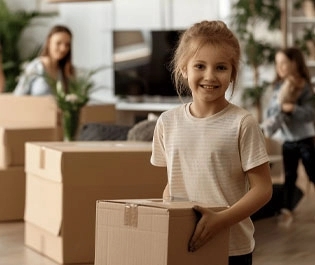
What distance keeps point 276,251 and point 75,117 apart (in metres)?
1.47

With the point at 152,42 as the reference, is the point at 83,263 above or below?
below

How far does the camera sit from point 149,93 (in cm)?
1005

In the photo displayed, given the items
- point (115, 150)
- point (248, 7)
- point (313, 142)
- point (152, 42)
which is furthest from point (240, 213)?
point (152, 42)

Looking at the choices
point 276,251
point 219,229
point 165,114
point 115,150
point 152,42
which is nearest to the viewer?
point 219,229

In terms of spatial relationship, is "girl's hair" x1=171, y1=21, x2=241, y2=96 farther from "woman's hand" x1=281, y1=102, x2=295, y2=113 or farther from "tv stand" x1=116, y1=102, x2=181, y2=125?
"tv stand" x1=116, y1=102, x2=181, y2=125

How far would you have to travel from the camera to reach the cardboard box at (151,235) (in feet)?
7.84

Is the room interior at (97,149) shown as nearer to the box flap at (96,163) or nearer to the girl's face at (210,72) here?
the box flap at (96,163)

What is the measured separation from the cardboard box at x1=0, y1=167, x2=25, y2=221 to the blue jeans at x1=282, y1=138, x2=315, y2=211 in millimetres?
1611

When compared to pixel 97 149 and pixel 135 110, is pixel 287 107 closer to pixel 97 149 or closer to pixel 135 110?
pixel 97 149

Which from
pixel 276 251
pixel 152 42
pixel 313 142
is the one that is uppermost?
pixel 152 42

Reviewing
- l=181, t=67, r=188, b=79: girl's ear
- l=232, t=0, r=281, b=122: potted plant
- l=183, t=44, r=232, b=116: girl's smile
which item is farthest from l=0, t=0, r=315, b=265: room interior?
l=183, t=44, r=232, b=116: girl's smile

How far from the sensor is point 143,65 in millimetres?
10094

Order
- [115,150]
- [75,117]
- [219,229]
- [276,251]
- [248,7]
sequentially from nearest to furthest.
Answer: [219,229] < [115,150] < [276,251] < [75,117] < [248,7]

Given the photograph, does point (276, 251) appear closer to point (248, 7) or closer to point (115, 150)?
point (115, 150)
